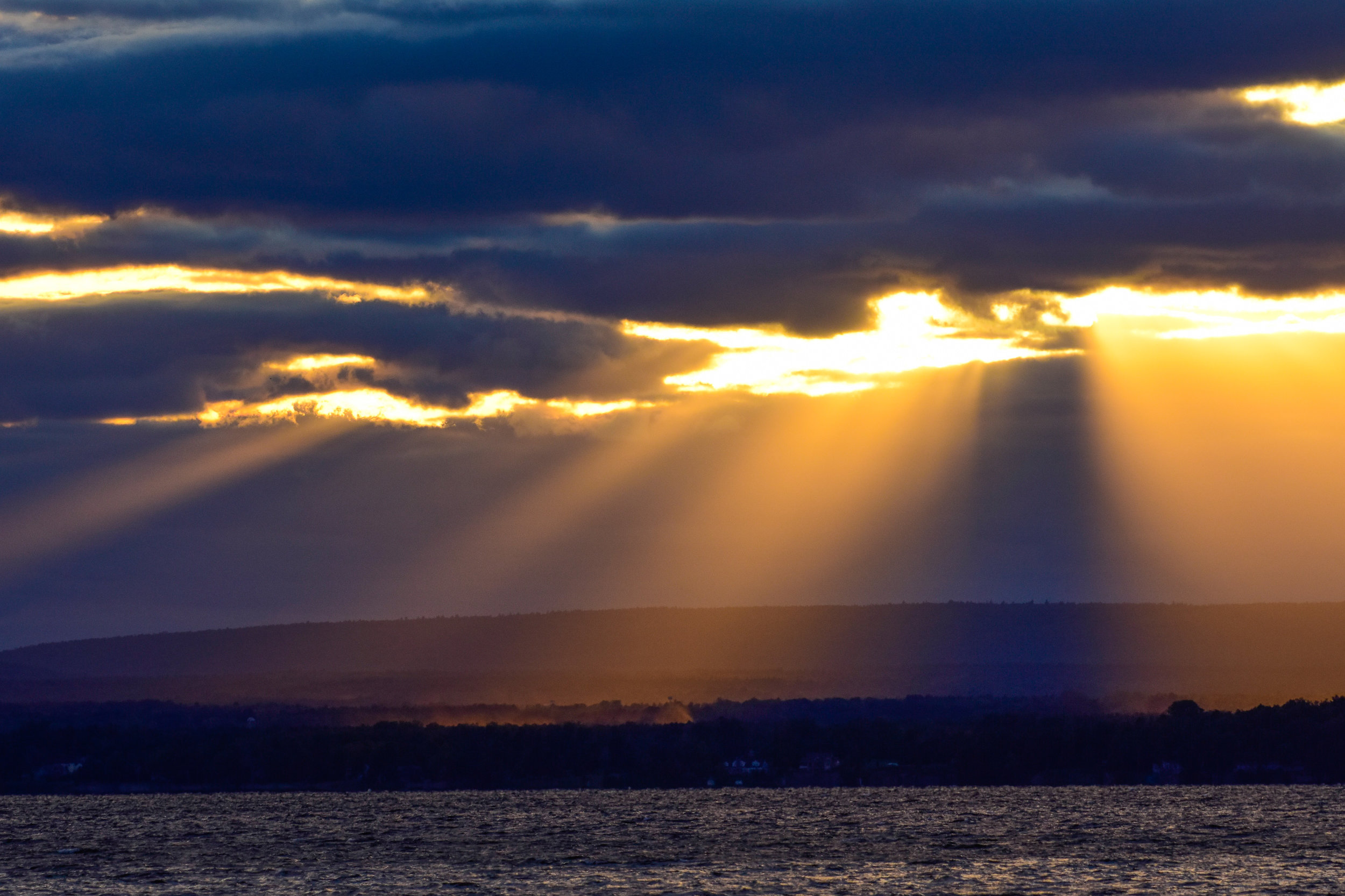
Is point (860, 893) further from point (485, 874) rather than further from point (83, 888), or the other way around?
point (83, 888)

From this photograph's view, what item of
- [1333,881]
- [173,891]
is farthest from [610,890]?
[1333,881]

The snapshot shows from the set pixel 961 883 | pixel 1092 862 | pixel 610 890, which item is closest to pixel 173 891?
pixel 610 890

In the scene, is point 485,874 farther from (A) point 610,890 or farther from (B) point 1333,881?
(B) point 1333,881

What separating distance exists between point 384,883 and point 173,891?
1984 centimetres

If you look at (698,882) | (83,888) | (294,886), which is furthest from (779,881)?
(83,888)

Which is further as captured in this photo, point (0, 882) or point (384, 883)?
point (0, 882)

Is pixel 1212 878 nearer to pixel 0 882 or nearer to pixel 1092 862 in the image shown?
pixel 1092 862

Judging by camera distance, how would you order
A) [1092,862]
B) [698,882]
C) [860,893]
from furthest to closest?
[1092,862] → [698,882] → [860,893]

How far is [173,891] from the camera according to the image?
183m

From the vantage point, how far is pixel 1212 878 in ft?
571

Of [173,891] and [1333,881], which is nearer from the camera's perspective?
[1333,881]

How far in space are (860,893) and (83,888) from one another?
7720 cm

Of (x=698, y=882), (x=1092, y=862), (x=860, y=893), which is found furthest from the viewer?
(x=1092, y=862)

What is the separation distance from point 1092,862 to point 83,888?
99.8 metres
